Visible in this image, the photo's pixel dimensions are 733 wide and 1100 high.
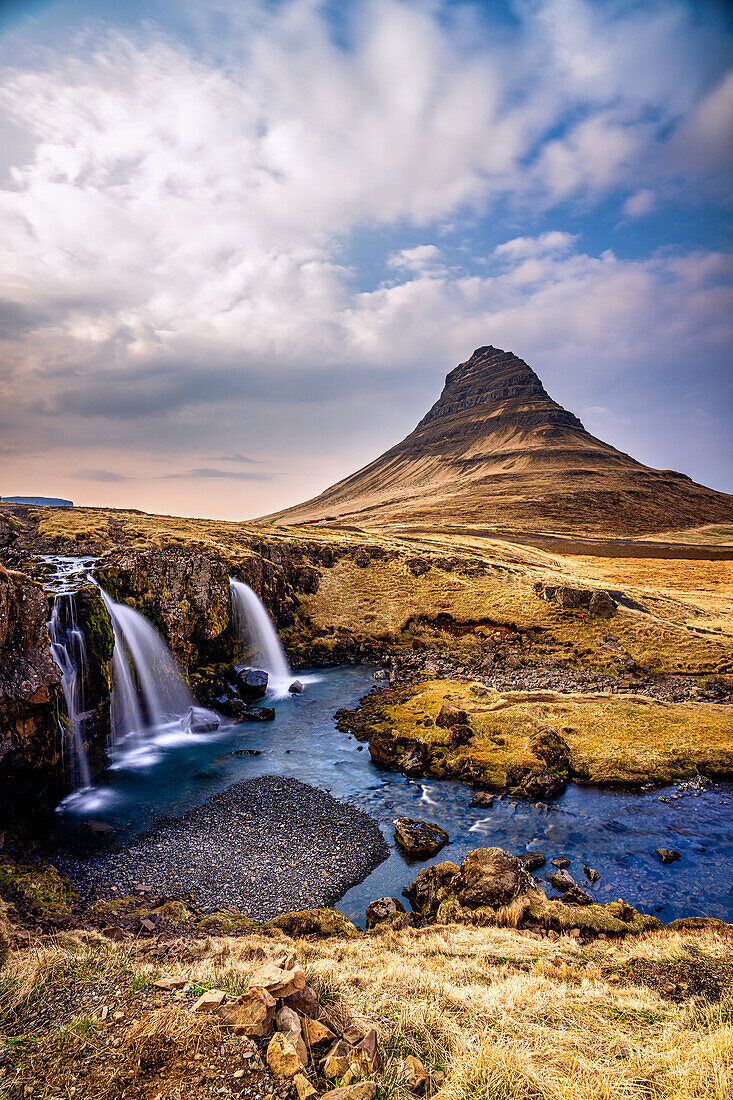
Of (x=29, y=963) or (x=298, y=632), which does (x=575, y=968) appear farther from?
(x=298, y=632)

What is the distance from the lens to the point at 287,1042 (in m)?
7.23

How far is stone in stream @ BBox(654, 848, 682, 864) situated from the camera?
18938mm

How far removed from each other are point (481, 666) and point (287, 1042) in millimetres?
→ 36837

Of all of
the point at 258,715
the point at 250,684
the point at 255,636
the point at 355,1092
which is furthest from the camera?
the point at 255,636

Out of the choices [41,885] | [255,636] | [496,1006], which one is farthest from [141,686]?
[496,1006]

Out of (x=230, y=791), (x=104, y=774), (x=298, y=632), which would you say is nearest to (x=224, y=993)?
(x=230, y=791)

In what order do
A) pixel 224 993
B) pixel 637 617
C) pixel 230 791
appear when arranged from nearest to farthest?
pixel 224 993, pixel 230 791, pixel 637 617

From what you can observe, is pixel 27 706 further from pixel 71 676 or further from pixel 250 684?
pixel 250 684

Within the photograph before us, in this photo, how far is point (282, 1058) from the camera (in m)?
6.98

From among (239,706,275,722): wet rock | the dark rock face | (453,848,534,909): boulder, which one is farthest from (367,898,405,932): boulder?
(239,706,275,722): wet rock

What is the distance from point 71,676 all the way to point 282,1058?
84.4 feet

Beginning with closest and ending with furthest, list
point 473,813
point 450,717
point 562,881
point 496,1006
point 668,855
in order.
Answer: point 496,1006 → point 562,881 → point 668,855 → point 473,813 → point 450,717

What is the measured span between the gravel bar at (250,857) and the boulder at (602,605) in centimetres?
3465

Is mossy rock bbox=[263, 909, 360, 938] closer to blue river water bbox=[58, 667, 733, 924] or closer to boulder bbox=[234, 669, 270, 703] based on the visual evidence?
blue river water bbox=[58, 667, 733, 924]
